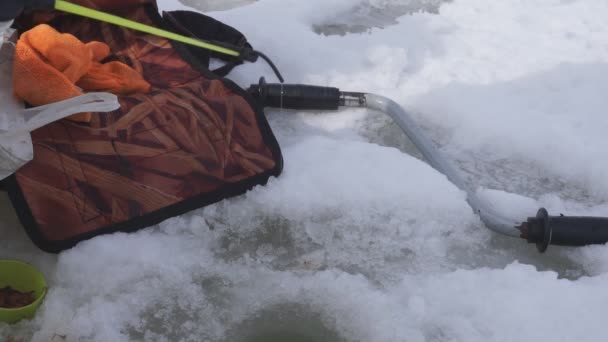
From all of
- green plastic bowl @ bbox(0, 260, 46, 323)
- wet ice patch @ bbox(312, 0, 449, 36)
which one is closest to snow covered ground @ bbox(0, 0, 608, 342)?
green plastic bowl @ bbox(0, 260, 46, 323)

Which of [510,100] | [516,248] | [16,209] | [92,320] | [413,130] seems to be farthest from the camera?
[510,100]

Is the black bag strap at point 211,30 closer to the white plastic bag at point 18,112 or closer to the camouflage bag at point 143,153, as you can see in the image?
the camouflage bag at point 143,153

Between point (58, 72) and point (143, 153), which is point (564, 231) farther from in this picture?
point (58, 72)

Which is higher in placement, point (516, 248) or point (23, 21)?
point (23, 21)

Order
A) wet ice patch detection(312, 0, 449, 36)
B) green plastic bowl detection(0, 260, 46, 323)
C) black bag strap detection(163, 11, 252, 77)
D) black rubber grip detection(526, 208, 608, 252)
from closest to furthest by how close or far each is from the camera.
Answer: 1. green plastic bowl detection(0, 260, 46, 323)
2. black rubber grip detection(526, 208, 608, 252)
3. black bag strap detection(163, 11, 252, 77)
4. wet ice patch detection(312, 0, 449, 36)

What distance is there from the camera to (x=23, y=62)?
1.60 meters

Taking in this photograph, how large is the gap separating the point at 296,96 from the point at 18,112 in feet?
2.90

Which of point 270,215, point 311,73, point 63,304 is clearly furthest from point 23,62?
point 311,73

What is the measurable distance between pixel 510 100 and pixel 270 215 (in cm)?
108

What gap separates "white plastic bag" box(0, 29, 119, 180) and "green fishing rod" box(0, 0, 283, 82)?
89mm

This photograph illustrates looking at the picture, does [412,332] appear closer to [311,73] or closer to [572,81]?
[311,73]

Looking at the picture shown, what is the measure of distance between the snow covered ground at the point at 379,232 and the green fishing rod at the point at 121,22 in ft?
0.28

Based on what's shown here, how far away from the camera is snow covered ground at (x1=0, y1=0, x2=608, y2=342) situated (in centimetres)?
146

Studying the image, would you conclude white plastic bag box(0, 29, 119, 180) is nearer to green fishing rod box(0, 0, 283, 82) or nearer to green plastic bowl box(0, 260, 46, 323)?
green fishing rod box(0, 0, 283, 82)
